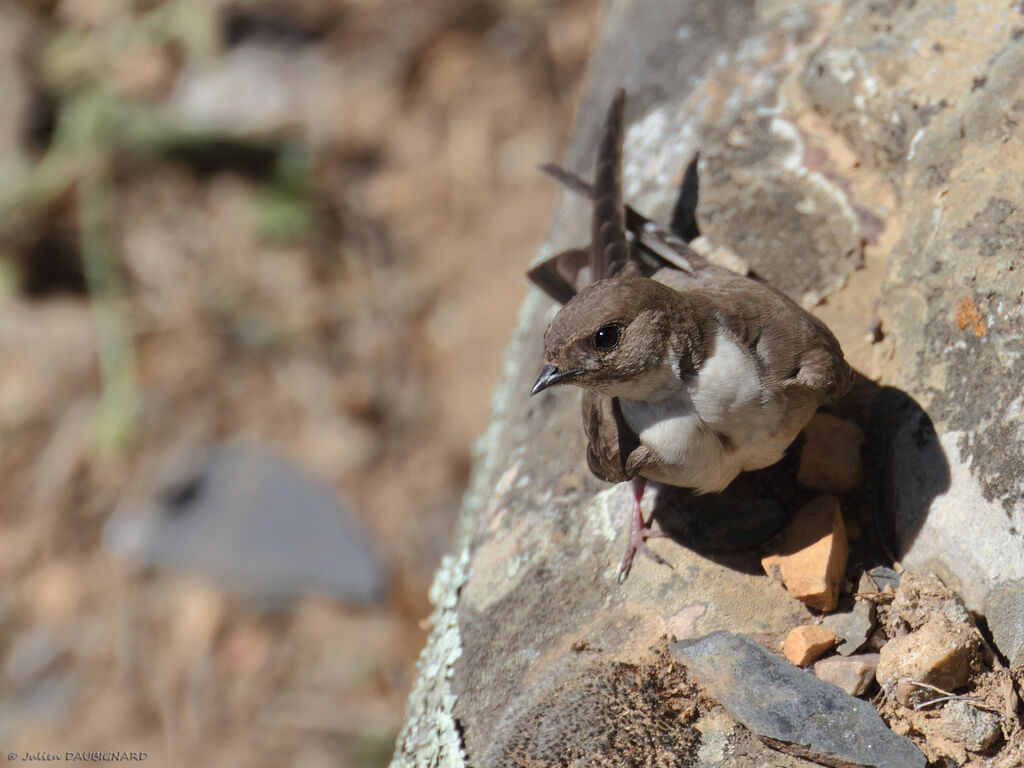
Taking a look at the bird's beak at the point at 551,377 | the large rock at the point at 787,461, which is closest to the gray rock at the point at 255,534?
the large rock at the point at 787,461

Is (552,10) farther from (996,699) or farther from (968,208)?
(996,699)

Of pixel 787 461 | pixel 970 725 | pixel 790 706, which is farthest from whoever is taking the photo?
pixel 787 461

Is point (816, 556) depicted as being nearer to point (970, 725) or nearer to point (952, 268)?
point (970, 725)

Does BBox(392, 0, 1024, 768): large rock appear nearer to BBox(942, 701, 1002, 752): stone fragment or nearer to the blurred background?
BBox(942, 701, 1002, 752): stone fragment

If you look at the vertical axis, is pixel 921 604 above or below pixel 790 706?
above

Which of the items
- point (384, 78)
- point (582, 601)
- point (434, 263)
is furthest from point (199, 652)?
point (384, 78)

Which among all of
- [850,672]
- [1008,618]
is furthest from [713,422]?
[1008,618]

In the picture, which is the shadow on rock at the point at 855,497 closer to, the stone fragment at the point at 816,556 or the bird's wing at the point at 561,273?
the stone fragment at the point at 816,556
